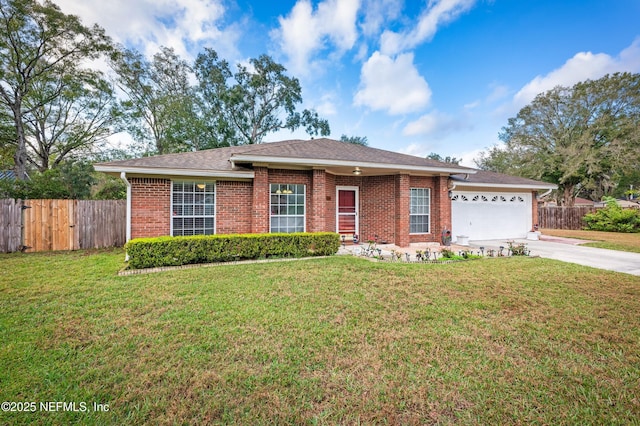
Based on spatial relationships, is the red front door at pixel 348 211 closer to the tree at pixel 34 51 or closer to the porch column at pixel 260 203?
the porch column at pixel 260 203

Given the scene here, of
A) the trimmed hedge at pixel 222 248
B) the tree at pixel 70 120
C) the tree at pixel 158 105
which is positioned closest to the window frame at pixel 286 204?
the trimmed hedge at pixel 222 248

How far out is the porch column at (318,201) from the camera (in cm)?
894

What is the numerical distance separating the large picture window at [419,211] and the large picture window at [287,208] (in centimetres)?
462

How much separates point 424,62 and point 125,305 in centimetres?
1716

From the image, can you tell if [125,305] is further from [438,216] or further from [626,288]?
[438,216]

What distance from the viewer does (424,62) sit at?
47.7ft

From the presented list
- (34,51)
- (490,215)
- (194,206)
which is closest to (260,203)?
(194,206)

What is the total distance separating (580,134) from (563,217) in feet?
37.0

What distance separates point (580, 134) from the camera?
24.1 meters

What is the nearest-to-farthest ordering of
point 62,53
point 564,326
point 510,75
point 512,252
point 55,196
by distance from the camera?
point 564,326, point 512,252, point 55,196, point 510,75, point 62,53

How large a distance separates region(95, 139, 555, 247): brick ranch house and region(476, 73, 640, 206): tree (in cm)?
1930

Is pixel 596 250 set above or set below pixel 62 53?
below

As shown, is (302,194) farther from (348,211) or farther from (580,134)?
(580,134)

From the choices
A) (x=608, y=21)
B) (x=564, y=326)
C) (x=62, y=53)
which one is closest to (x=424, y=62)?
(x=608, y=21)
